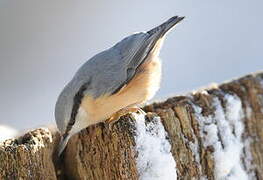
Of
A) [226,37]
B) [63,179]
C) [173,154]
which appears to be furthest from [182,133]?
[226,37]

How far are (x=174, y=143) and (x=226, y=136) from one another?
230mm

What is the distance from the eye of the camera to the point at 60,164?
7.19 ft

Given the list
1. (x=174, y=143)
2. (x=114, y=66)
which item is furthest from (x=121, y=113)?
(x=174, y=143)

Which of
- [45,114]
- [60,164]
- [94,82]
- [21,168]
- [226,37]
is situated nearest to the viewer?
[21,168]

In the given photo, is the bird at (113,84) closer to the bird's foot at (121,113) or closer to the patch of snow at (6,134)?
the bird's foot at (121,113)

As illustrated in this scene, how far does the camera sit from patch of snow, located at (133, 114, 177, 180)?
6.51 feet

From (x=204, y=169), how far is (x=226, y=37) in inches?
134

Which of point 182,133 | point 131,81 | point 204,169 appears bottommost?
point 204,169

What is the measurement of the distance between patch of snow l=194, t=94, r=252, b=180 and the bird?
0.28 metres

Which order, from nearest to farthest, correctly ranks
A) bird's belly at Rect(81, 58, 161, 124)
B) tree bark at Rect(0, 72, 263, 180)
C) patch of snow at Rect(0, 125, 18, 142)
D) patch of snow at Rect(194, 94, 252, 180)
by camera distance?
1. tree bark at Rect(0, 72, 263, 180)
2. patch of snow at Rect(194, 94, 252, 180)
3. patch of snow at Rect(0, 125, 18, 142)
4. bird's belly at Rect(81, 58, 161, 124)

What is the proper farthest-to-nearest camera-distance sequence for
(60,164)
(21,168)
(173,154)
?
(60,164), (173,154), (21,168)

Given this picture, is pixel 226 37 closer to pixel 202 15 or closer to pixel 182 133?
pixel 202 15

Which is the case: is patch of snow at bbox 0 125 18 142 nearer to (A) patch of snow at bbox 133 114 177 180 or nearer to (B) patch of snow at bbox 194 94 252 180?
(A) patch of snow at bbox 133 114 177 180

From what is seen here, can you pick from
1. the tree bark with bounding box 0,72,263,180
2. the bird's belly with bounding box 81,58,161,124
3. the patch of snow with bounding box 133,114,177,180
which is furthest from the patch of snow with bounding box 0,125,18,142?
the patch of snow with bounding box 133,114,177,180
